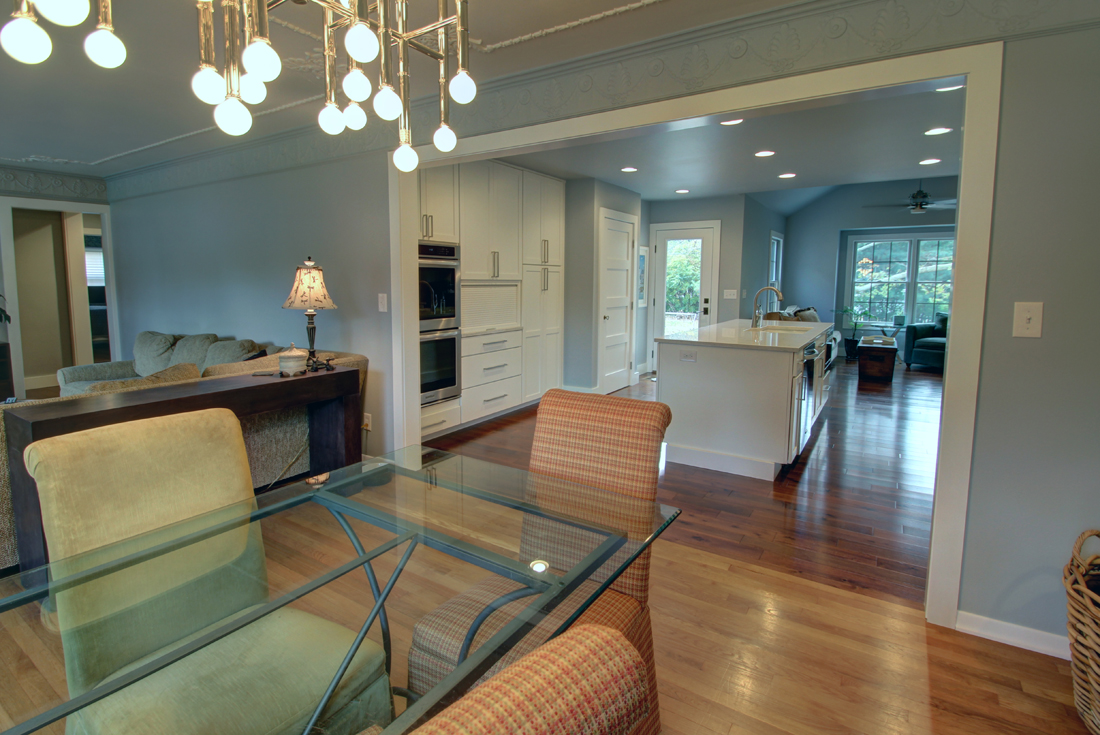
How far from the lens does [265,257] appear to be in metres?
4.54

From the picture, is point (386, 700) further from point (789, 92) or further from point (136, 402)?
point (789, 92)

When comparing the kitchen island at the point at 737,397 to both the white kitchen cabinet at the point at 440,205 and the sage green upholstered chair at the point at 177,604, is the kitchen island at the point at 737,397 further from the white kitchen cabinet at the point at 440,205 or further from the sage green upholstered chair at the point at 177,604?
the sage green upholstered chair at the point at 177,604

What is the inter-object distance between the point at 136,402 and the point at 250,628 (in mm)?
1619

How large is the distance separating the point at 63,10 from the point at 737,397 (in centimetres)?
357

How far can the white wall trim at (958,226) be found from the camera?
190cm

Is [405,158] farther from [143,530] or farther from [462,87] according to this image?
[143,530]

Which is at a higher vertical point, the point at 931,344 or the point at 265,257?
the point at 265,257

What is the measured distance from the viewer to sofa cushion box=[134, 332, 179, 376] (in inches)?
199

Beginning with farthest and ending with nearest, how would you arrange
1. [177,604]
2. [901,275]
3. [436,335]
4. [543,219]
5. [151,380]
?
[901,275], [543,219], [436,335], [151,380], [177,604]

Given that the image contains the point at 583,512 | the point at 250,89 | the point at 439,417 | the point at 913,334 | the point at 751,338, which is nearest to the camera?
the point at 250,89

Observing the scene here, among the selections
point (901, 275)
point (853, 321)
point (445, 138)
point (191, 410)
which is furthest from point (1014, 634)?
point (901, 275)

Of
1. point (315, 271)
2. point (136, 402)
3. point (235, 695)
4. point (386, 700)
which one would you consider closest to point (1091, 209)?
point (386, 700)

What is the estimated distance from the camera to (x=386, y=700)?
121cm

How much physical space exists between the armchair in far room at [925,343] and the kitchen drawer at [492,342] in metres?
5.92
